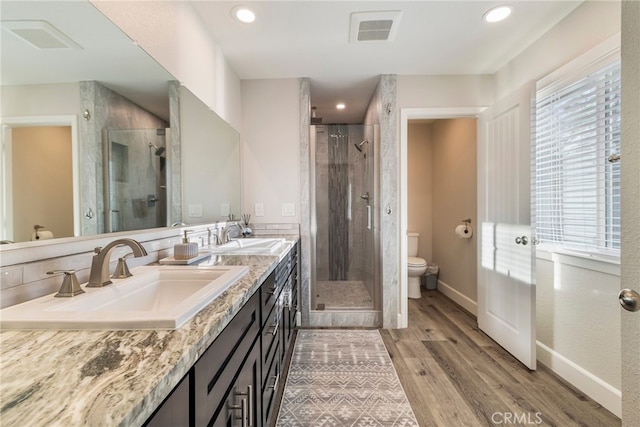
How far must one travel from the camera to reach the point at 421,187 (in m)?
3.91

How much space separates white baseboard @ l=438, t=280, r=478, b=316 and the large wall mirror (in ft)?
9.95

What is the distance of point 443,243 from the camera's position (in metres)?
3.57

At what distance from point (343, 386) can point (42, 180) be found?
1.85 m

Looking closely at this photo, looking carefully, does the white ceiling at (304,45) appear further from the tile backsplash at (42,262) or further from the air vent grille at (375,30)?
the tile backsplash at (42,262)

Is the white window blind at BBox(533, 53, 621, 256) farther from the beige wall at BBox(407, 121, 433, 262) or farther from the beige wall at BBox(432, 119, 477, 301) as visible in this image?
the beige wall at BBox(407, 121, 433, 262)

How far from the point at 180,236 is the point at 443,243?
3233mm

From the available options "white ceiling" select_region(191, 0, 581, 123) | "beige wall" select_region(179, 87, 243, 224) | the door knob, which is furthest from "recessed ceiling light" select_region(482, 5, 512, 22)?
"beige wall" select_region(179, 87, 243, 224)

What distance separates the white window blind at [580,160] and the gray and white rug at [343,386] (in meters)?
1.52

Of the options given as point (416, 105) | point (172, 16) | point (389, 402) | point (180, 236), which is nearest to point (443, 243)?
point (416, 105)

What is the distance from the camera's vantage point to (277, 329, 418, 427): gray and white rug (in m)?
1.47

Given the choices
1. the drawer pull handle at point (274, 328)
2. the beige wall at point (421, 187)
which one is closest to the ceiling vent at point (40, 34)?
the drawer pull handle at point (274, 328)

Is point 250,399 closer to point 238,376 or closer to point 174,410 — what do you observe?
point 238,376

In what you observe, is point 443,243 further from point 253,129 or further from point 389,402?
point 253,129

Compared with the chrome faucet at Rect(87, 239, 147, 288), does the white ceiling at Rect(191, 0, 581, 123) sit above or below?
above
